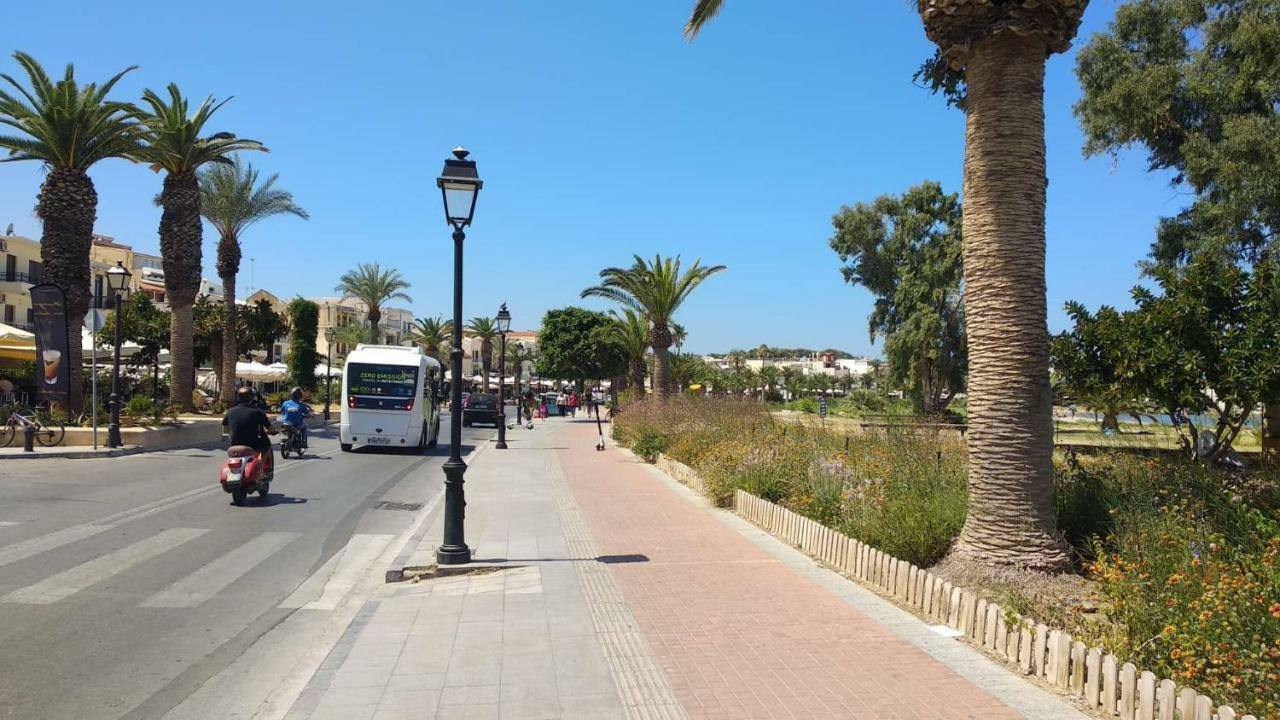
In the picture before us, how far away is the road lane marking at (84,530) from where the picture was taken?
8.99m

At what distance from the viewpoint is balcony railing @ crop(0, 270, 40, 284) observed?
5194 cm

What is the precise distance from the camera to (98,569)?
848 cm

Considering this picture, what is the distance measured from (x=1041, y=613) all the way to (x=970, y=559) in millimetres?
1326

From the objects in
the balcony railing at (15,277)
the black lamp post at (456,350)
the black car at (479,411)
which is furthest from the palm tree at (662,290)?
the balcony railing at (15,277)

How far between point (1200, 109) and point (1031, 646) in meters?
17.8

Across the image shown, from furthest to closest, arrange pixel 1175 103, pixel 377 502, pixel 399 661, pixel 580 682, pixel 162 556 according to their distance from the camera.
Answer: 1. pixel 1175 103
2. pixel 377 502
3. pixel 162 556
4. pixel 399 661
5. pixel 580 682

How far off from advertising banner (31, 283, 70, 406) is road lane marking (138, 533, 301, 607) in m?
16.3

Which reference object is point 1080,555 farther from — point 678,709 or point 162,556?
Result: point 162,556

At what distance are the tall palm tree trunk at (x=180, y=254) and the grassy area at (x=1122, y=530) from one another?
22.9 meters

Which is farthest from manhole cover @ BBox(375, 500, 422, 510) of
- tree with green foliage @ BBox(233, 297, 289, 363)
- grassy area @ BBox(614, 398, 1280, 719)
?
tree with green foliage @ BBox(233, 297, 289, 363)

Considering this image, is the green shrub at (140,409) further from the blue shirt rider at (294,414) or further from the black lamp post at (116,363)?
the blue shirt rider at (294,414)

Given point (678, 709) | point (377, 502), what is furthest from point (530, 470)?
point (678, 709)

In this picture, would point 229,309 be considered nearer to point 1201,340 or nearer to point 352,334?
point 1201,340

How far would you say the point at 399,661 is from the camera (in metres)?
5.77
